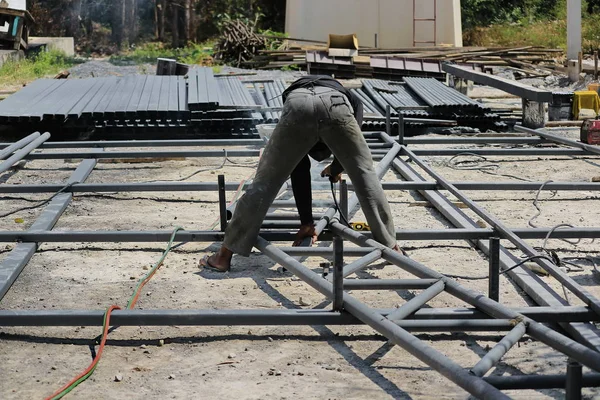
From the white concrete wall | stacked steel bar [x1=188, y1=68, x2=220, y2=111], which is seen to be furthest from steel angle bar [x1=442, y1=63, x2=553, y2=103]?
the white concrete wall

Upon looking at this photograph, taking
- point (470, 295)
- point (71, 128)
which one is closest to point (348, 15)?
point (71, 128)

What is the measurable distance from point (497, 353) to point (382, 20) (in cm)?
2541

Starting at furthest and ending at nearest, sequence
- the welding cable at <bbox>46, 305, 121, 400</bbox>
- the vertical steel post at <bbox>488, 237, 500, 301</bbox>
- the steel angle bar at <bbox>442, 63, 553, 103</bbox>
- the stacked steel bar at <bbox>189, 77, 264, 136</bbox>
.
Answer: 1. the steel angle bar at <bbox>442, 63, 553, 103</bbox>
2. the stacked steel bar at <bbox>189, 77, 264, 136</bbox>
3. the vertical steel post at <bbox>488, 237, 500, 301</bbox>
4. the welding cable at <bbox>46, 305, 121, 400</bbox>

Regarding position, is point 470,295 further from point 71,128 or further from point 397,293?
point 71,128

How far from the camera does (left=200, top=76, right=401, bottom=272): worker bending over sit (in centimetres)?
595

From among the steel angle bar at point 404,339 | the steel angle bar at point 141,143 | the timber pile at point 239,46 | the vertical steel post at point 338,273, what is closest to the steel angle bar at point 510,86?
the steel angle bar at point 141,143

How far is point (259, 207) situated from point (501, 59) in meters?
20.4

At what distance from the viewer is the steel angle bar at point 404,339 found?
3.80m

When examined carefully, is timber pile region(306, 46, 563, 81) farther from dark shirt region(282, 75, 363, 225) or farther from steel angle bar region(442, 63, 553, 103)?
dark shirt region(282, 75, 363, 225)

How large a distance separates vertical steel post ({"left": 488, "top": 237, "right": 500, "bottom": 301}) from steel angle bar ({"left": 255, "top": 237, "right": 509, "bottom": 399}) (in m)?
0.92

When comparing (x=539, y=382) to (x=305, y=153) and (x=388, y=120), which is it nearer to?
(x=305, y=153)

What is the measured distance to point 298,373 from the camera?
15.3ft

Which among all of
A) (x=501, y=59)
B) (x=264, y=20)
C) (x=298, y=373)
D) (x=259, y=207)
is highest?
(x=264, y=20)

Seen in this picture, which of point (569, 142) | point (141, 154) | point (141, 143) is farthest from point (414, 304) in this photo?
point (141, 143)
